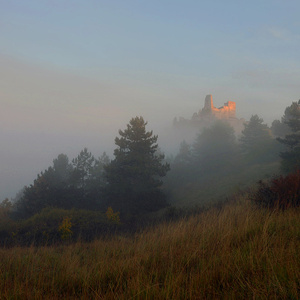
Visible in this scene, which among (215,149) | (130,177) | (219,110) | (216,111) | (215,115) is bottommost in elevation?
(130,177)

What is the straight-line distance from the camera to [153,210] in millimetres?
22484

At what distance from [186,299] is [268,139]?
1829 inches

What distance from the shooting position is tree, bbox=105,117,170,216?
24844 mm

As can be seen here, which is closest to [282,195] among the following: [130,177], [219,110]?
[130,177]

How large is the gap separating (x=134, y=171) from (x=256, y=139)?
3037cm

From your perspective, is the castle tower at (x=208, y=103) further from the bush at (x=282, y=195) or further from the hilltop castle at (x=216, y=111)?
the bush at (x=282, y=195)

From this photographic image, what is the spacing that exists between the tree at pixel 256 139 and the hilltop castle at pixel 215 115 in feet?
299

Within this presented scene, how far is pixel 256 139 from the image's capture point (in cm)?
4297

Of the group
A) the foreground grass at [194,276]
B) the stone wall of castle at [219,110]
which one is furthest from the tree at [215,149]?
the stone wall of castle at [219,110]

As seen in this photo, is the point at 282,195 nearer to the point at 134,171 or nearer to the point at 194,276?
the point at 194,276

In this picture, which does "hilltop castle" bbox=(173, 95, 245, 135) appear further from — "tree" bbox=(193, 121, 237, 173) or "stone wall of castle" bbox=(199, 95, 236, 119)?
"tree" bbox=(193, 121, 237, 173)

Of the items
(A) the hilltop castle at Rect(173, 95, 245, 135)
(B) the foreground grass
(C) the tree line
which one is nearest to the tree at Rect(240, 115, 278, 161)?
(C) the tree line

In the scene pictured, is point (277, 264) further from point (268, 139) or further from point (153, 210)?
point (268, 139)

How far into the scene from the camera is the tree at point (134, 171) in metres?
24.8
